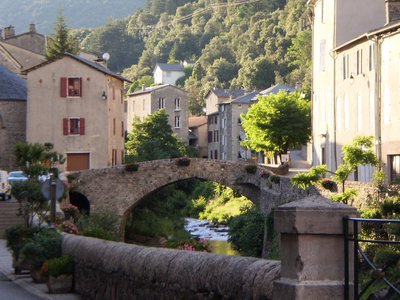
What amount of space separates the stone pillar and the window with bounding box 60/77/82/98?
5345 cm

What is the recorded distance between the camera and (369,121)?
4431 cm

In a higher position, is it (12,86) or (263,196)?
(12,86)

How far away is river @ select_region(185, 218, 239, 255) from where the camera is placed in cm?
5650

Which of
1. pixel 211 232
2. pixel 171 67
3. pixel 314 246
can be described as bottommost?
pixel 211 232

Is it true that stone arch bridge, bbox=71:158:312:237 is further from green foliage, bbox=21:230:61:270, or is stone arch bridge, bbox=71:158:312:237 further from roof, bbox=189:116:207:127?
roof, bbox=189:116:207:127

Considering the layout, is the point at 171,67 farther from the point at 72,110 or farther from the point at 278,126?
the point at 72,110

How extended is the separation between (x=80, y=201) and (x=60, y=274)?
1438 inches

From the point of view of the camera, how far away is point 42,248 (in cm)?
2295

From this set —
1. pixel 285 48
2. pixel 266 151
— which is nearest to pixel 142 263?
pixel 266 151

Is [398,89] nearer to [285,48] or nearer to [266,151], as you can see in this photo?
[266,151]

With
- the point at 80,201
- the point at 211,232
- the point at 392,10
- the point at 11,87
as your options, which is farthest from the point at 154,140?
the point at 392,10

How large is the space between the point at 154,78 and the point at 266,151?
336 ft

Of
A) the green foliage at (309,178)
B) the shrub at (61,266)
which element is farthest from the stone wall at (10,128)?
the shrub at (61,266)

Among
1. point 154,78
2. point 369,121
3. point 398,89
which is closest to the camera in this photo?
point 398,89
